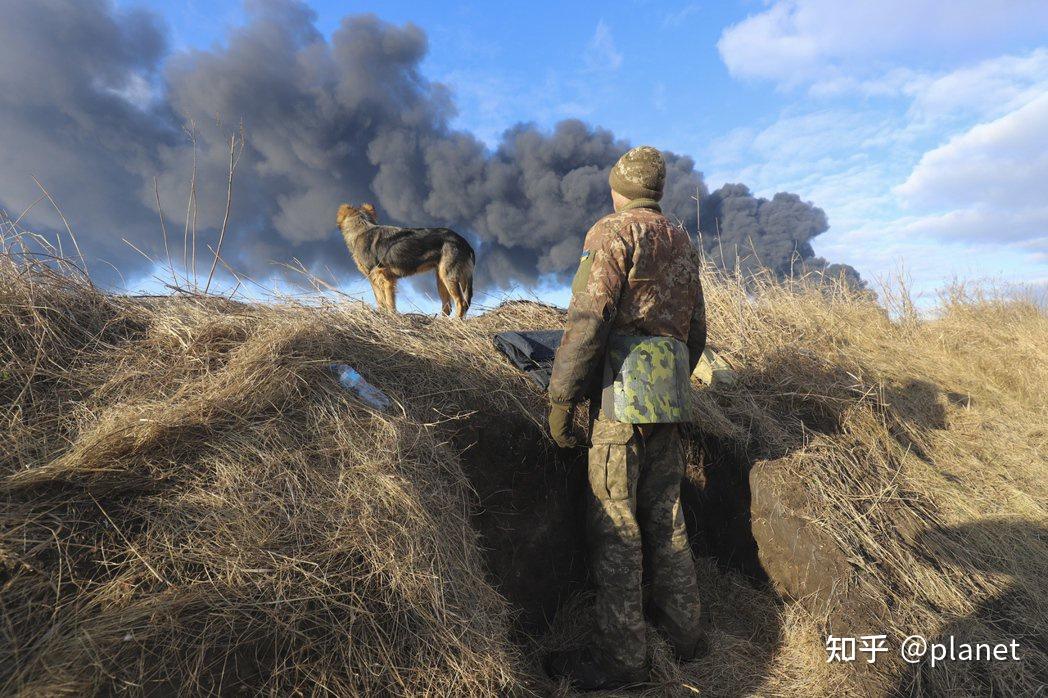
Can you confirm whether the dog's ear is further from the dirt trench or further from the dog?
the dirt trench

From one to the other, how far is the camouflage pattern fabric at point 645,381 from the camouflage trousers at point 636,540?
0.12 metres

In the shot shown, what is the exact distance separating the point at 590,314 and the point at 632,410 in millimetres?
570

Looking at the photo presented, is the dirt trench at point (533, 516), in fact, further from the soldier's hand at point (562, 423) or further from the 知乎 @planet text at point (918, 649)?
the 知乎 @planet text at point (918, 649)

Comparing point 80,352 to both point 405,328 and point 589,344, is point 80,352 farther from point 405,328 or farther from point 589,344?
point 589,344

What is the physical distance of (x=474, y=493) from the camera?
301 centimetres

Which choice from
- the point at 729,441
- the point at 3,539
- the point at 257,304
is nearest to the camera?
the point at 3,539

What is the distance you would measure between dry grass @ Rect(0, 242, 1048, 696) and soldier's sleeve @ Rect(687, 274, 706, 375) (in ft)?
2.00

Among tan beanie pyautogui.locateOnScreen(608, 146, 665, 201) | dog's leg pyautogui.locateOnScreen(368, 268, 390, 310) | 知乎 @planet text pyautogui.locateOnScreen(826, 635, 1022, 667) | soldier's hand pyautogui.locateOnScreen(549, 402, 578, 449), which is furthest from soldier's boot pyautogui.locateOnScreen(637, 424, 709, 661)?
dog's leg pyautogui.locateOnScreen(368, 268, 390, 310)

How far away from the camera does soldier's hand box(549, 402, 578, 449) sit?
3.03 metres

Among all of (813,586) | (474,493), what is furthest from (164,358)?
(813,586)

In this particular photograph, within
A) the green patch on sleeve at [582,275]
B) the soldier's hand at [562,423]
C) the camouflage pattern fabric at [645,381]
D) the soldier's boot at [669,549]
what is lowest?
the soldier's boot at [669,549]

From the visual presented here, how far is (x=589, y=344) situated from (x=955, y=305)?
7949mm

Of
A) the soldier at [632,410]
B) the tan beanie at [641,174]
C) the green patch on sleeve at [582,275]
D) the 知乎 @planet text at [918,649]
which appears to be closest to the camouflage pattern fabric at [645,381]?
the soldier at [632,410]

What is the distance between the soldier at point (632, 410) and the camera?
9.57 feet
